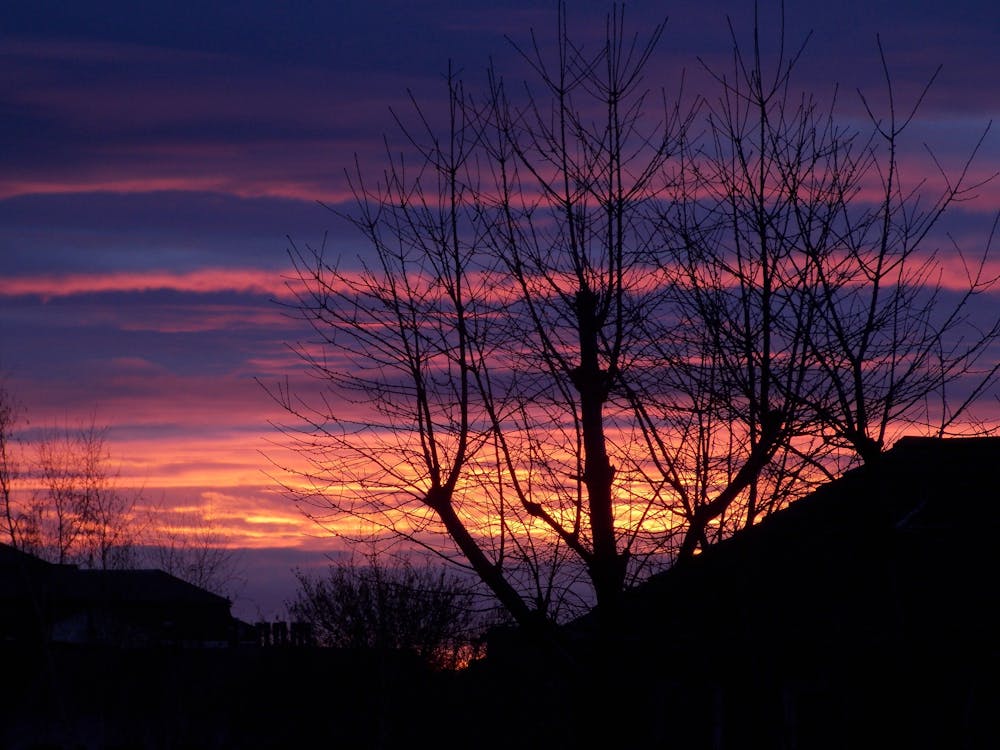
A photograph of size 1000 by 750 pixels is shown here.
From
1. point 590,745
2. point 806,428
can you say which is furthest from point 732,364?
point 590,745

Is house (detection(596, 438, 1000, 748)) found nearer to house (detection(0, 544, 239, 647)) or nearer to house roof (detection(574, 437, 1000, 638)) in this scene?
house roof (detection(574, 437, 1000, 638))

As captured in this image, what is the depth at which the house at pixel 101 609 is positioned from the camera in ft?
97.9

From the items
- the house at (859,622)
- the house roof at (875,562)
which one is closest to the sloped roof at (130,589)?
the house at (859,622)

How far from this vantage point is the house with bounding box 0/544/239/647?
97.9ft

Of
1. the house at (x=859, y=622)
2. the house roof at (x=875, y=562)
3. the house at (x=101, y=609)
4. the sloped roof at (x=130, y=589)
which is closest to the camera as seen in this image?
the house roof at (x=875, y=562)

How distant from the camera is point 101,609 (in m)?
33.6

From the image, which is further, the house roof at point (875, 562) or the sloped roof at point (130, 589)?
the sloped roof at point (130, 589)

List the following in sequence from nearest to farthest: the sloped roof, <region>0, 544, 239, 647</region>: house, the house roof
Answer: the house roof, <region>0, 544, 239, 647</region>: house, the sloped roof

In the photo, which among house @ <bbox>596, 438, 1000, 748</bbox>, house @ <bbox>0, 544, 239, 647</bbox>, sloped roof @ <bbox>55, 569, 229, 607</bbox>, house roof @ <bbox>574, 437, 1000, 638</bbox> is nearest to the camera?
house roof @ <bbox>574, 437, 1000, 638</bbox>

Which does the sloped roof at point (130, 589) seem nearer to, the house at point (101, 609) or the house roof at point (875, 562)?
the house at point (101, 609)

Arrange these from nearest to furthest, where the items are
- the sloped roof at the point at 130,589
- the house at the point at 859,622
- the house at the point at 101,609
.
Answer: the house at the point at 859,622, the house at the point at 101,609, the sloped roof at the point at 130,589

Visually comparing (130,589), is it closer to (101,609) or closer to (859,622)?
(101,609)

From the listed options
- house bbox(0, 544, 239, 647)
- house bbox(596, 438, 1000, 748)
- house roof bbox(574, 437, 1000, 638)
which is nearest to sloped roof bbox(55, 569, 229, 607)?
house bbox(0, 544, 239, 647)

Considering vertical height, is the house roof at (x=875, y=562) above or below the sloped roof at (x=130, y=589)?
below
